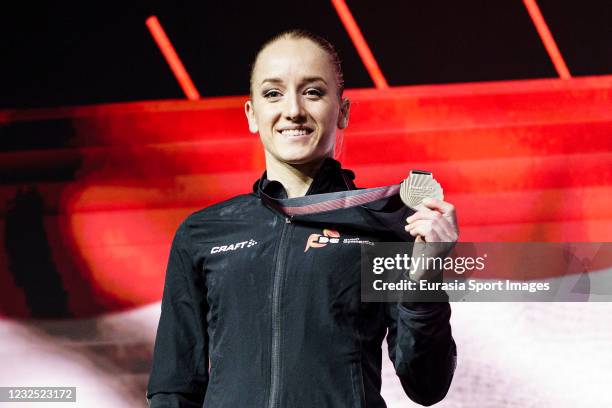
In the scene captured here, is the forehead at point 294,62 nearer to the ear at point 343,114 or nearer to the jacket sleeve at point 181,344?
the ear at point 343,114

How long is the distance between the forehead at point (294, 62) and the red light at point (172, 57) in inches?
41.4

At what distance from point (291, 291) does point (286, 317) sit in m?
0.04

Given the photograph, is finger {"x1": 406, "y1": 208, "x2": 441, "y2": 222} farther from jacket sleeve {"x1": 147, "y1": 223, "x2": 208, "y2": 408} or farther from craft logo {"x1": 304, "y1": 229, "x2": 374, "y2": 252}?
jacket sleeve {"x1": 147, "y1": 223, "x2": 208, "y2": 408}

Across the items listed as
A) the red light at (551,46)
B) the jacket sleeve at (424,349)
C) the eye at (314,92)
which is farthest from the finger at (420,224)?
the red light at (551,46)

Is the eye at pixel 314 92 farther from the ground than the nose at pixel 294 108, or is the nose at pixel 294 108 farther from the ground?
the eye at pixel 314 92

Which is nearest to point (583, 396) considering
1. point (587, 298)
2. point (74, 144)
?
point (587, 298)

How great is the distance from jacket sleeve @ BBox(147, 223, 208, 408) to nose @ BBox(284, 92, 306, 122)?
0.99 feet

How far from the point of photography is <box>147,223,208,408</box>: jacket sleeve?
1370mm

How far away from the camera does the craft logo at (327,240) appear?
4.37ft

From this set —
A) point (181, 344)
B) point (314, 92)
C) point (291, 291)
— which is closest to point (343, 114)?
point (314, 92)

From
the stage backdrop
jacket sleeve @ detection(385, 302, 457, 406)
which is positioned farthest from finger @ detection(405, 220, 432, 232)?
the stage backdrop

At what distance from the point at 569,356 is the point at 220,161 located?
3.78 ft

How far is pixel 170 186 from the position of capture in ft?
8.02

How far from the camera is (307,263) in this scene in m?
1.30
